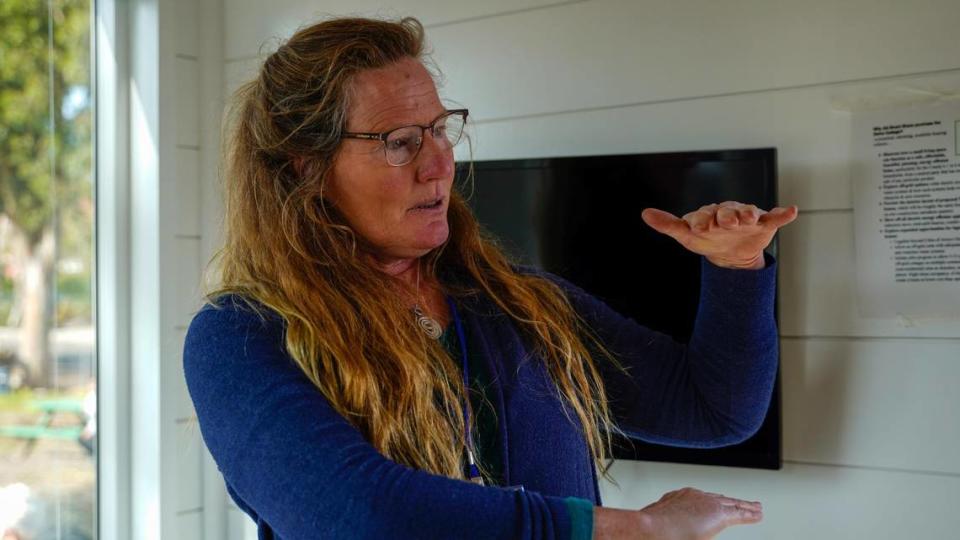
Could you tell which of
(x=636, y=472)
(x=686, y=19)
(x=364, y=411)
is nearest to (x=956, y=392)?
Result: (x=636, y=472)

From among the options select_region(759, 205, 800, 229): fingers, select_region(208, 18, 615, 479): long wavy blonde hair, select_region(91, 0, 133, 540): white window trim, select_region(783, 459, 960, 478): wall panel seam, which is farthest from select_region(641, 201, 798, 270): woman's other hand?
select_region(91, 0, 133, 540): white window trim

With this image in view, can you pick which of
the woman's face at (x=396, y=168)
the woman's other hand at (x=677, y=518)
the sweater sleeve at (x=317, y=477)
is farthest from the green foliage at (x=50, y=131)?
the woman's other hand at (x=677, y=518)

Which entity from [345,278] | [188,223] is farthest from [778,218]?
[188,223]

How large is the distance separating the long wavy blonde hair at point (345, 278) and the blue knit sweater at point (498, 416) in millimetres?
36

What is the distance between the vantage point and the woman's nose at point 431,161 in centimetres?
119

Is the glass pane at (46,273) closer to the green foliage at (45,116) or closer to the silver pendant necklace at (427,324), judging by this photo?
the green foliage at (45,116)

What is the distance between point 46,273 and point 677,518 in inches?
80.2

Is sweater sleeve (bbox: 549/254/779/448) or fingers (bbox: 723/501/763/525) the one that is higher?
sweater sleeve (bbox: 549/254/779/448)

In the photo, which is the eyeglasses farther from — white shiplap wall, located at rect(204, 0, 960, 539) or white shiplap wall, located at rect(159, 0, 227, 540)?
white shiplap wall, located at rect(159, 0, 227, 540)

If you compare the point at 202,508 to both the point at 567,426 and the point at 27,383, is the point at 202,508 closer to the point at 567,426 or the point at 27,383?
the point at 27,383

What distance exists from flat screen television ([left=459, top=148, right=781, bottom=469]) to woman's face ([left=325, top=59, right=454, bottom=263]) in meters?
0.92

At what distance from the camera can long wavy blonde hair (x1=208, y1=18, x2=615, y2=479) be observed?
1095 millimetres

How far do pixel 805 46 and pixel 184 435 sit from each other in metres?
1.76

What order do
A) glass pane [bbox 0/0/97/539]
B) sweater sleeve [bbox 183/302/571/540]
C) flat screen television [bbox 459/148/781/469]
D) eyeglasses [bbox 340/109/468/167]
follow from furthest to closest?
glass pane [bbox 0/0/97/539] → flat screen television [bbox 459/148/781/469] → eyeglasses [bbox 340/109/468/167] → sweater sleeve [bbox 183/302/571/540]
